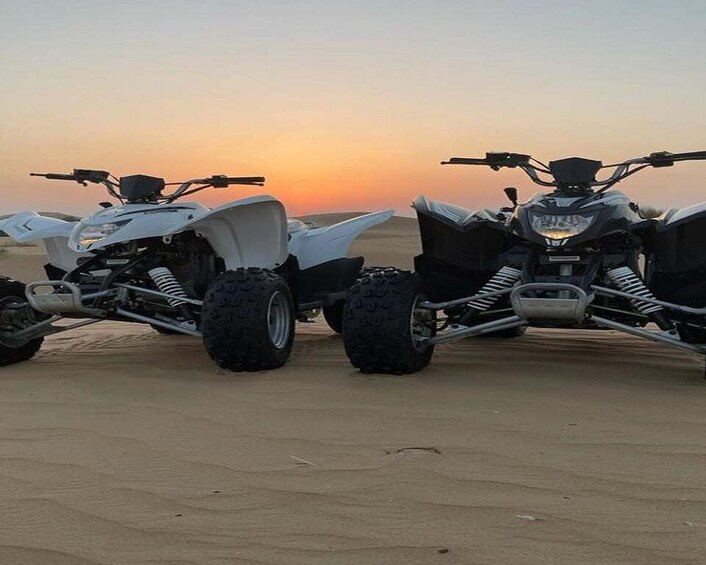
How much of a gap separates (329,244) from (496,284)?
205cm

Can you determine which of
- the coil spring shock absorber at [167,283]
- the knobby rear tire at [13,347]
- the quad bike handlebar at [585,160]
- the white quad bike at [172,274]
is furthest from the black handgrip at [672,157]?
the knobby rear tire at [13,347]

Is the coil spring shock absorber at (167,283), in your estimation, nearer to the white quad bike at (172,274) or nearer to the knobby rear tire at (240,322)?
the white quad bike at (172,274)

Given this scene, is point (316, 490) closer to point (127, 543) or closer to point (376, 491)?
point (376, 491)

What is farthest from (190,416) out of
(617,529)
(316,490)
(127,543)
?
(617,529)

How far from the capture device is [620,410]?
431 cm

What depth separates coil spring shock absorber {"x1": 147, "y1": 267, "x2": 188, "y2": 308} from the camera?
19.9ft

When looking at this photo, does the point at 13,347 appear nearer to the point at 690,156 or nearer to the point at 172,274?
the point at 172,274

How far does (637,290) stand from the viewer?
17.1ft

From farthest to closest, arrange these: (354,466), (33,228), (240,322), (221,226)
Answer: (33,228), (221,226), (240,322), (354,466)

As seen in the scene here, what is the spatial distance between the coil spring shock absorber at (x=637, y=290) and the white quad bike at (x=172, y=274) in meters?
2.27

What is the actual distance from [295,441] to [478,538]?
4.33 ft

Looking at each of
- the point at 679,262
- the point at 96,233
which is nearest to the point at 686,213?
the point at 679,262

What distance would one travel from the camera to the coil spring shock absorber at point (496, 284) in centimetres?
552

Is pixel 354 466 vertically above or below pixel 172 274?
below
